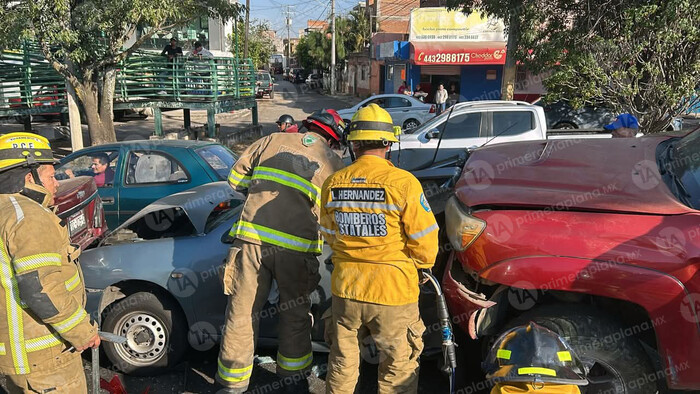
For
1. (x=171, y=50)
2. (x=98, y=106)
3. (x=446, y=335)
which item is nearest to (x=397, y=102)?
(x=171, y=50)

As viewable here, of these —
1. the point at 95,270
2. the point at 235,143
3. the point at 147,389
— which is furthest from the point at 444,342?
the point at 235,143

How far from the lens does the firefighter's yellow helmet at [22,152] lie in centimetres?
255

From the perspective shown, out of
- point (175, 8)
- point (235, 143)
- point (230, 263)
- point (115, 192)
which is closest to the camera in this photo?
point (230, 263)

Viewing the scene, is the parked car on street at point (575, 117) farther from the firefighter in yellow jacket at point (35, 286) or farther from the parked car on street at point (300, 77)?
the parked car on street at point (300, 77)

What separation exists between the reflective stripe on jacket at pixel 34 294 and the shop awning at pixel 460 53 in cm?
2179

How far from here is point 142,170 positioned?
6.12 m

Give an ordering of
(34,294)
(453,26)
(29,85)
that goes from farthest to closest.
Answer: (453,26), (29,85), (34,294)

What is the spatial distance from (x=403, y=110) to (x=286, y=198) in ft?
45.6

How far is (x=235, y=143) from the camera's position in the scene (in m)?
15.3

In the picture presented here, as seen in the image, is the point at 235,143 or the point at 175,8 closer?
the point at 175,8

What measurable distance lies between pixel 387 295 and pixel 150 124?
19596mm

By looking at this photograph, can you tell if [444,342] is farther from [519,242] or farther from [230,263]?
[230,263]

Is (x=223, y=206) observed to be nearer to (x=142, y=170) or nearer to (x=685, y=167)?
(x=142, y=170)

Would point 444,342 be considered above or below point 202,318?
above
